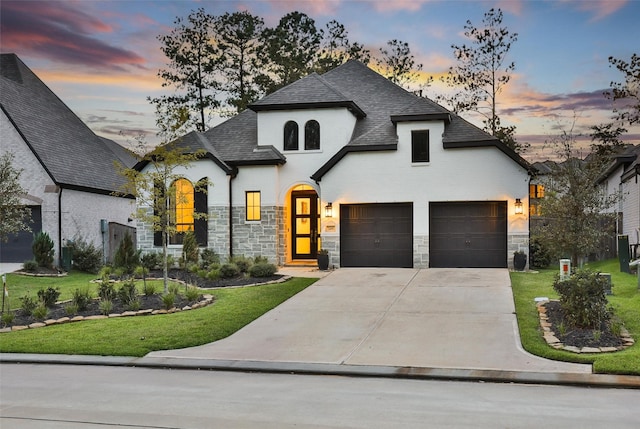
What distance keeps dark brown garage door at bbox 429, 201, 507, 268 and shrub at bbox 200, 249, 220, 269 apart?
752 cm

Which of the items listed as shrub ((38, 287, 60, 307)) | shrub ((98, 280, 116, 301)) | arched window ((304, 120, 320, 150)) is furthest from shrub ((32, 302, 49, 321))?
arched window ((304, 120, 320, 150))

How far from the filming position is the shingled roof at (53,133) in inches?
908

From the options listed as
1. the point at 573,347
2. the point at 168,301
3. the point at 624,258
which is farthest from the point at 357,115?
the point at 573,347

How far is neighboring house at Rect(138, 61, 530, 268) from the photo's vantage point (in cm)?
1986

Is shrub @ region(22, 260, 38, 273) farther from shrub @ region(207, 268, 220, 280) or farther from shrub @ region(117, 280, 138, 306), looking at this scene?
shrub @ region(117, 280, 138, 306)

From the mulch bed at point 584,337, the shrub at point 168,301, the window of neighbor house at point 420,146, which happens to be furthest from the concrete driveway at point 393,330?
the window of neighbor house at point 420,146

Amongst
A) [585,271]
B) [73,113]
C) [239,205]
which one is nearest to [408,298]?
[585,271]

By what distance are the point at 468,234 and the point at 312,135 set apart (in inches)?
268

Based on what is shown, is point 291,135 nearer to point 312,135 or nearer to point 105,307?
point 312,135

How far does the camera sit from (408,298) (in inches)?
573

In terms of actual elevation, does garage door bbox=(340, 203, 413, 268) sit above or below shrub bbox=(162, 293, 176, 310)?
above

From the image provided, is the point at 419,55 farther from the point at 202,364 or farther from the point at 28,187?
the point at 202,364

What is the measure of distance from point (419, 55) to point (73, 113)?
68.6 ft

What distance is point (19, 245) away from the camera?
22406 mm
